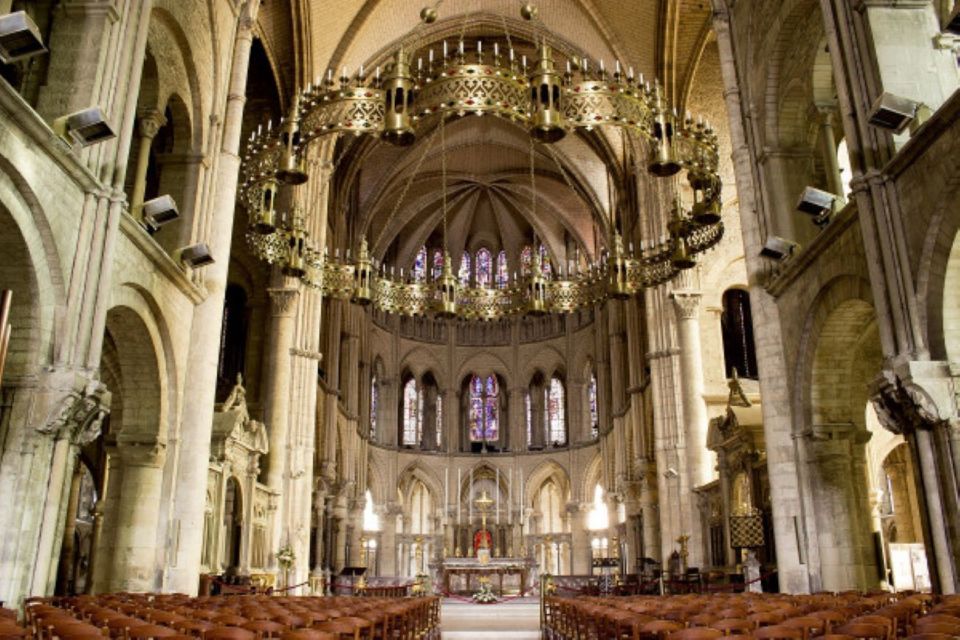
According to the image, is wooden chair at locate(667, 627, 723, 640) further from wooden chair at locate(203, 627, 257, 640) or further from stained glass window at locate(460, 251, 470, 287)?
stained glass window at locate(460, 251, 470, 287)

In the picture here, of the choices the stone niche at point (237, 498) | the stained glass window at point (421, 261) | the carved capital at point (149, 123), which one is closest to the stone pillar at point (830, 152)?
the carved capital at point (149, 123)

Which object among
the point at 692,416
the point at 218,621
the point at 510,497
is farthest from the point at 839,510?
the point at 510,497

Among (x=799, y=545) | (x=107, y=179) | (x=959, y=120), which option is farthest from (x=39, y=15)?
(x=799, y=545)

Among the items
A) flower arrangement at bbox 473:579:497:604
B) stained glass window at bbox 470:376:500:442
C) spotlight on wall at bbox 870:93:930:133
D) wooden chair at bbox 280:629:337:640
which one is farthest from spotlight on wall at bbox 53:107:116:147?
stained glass window at bbox 470:376:500:442

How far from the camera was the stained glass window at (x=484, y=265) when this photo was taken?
4300 cm

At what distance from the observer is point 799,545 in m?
13.3

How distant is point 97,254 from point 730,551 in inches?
642

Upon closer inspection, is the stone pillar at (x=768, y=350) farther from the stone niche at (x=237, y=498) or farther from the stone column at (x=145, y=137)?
→ the stone niche at (x=237, y=498)

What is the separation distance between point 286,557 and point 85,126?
13.7m

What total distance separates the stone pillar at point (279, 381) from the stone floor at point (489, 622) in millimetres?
6123

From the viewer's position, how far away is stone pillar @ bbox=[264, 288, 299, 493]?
22844 millimetres

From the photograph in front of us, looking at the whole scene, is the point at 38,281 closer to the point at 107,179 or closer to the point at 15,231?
the point at 15,231

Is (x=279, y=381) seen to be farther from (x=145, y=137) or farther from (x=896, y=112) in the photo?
(x=896, y=112)

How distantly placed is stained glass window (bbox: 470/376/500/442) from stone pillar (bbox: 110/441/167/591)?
2963 centimetres
